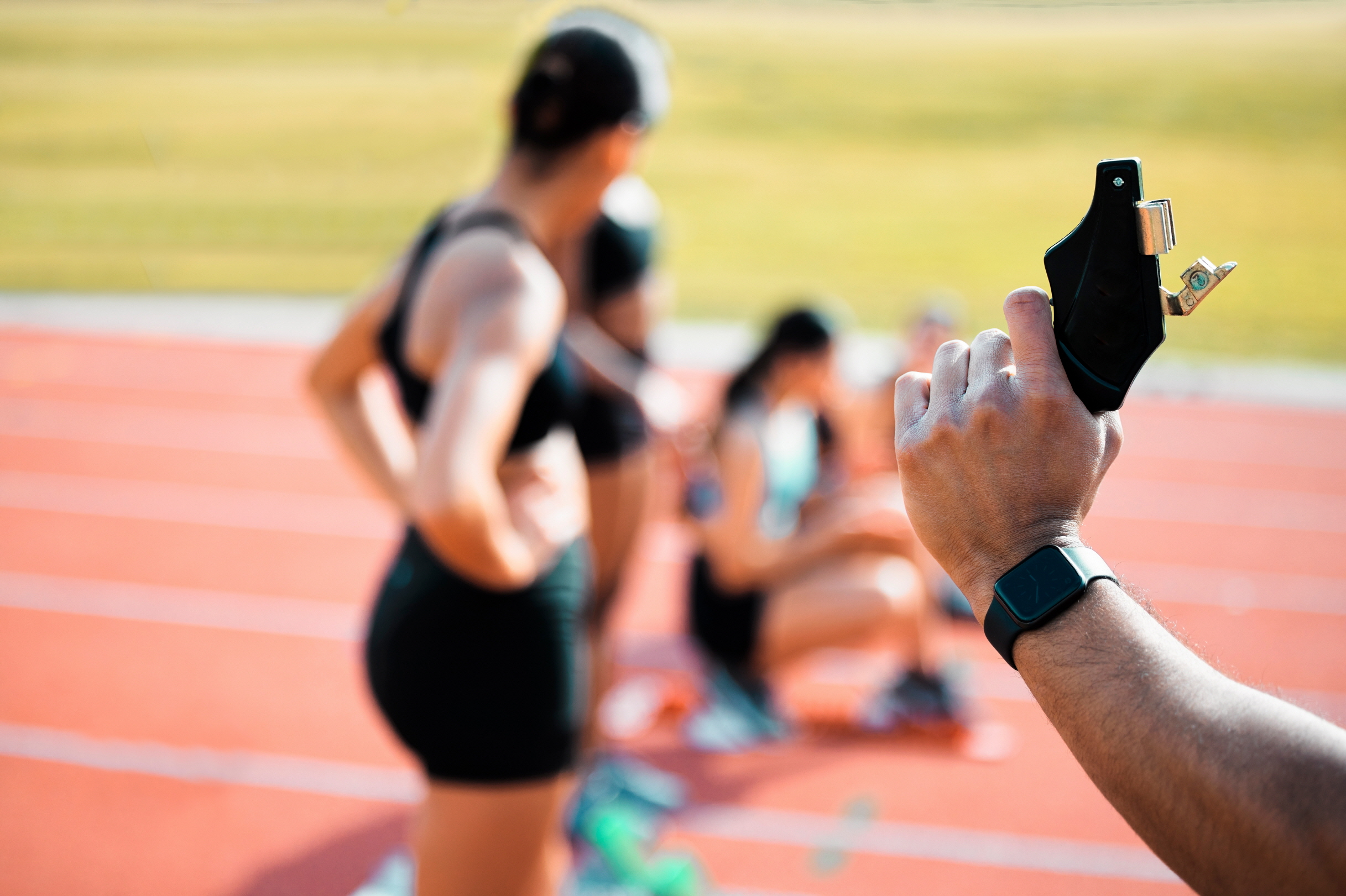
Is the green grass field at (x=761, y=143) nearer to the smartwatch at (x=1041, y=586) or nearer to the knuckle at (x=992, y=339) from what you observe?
the knuckle at (x=992, y=339)

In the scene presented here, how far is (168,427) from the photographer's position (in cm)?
782

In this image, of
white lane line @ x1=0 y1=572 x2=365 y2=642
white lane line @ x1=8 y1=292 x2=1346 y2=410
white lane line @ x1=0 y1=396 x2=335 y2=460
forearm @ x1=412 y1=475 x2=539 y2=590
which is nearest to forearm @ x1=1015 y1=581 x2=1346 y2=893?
forearm @ x1=412 y1=475 x2=539 y2=590

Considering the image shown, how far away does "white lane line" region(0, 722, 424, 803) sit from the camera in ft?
12.7

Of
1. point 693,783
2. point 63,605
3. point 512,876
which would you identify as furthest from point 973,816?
point 63,605

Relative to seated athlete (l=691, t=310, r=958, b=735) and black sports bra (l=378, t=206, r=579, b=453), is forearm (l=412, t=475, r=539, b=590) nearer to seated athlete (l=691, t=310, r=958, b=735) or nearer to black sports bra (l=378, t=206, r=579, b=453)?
black sports bra (l=378, t=206, r=579, b=453)

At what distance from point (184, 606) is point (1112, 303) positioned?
5.11 meters

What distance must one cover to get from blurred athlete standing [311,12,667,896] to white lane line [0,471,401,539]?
4397mm

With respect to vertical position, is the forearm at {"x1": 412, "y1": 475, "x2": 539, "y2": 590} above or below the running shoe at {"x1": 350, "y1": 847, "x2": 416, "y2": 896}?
above

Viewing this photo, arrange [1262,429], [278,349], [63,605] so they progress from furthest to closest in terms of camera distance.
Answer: [278,349] < [1262,429] < [63,605]

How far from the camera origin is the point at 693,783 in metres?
3.90

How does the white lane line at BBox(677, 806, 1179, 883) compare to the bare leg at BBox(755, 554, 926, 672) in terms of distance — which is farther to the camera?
the bare leg at BBox(755, 554, 926, 672)

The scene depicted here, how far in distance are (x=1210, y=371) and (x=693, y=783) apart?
27.6 ft

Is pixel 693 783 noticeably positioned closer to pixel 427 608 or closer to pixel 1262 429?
pixel 427 608

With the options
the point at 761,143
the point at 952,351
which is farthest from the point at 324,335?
the point at 761,143
